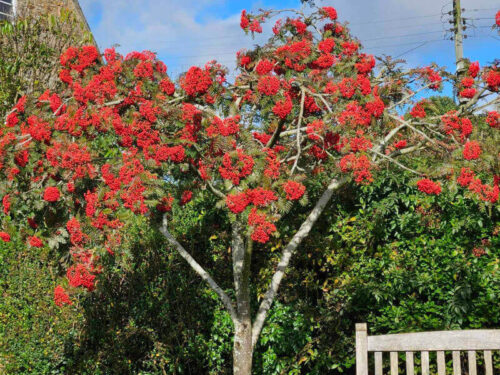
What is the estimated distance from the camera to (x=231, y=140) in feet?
11.7

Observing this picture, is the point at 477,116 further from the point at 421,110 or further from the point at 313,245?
the point at 313,245

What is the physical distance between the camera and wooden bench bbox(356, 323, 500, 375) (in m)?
2.80

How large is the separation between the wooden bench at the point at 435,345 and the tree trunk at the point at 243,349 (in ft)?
4.93

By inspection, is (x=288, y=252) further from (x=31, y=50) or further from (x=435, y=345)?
(x=31, y=50)

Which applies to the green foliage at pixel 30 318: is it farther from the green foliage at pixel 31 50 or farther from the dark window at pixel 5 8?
the dark window at pixel 5 8

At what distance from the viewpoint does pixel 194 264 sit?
4.39m

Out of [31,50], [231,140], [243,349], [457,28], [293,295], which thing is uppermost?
[457,28]

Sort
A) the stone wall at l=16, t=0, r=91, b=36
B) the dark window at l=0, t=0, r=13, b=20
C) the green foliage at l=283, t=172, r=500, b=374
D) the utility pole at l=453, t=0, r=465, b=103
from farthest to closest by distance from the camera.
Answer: the utility pole at l=453, t=0, r=465, b=103, the dark window at l=0, t=0, r=13, b=20, the stone wall at l=16, t=0, r=91, b=36, the green foliage at l=283, t=172, r=500, b=374

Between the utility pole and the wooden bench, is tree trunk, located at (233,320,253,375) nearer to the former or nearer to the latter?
the wooden bench

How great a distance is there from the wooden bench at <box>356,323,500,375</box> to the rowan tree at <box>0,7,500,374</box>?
0.80m

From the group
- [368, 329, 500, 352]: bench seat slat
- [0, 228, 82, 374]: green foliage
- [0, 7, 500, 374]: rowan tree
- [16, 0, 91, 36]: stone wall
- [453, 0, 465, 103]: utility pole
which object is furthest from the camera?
[453, 0, 465, 103]: utility pole

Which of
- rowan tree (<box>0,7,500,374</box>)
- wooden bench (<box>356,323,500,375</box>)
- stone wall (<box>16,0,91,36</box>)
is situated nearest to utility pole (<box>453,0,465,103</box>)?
stone wall (<box>16,0,91,36</box>)

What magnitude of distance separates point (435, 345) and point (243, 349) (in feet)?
5.84

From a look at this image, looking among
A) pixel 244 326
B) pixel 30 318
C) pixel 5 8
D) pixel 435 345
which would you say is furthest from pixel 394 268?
pixel 5 8
